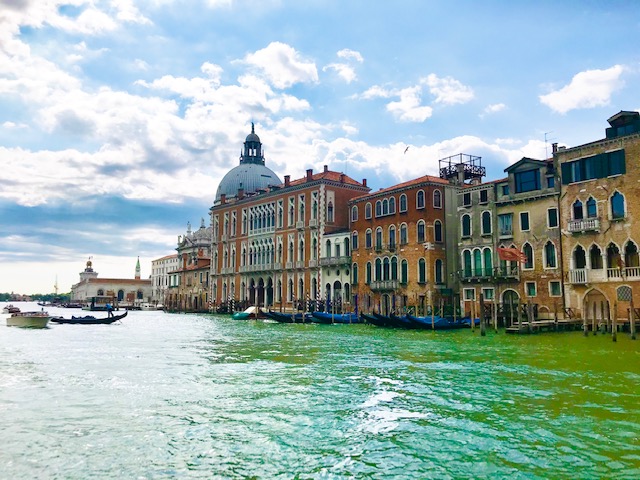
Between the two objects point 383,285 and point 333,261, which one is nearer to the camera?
point 383,285

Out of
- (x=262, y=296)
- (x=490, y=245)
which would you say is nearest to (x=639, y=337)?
(x=490, y=245)

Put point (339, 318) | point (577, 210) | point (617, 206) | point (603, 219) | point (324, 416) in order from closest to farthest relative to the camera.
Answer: point (324, 416) → point (617, 206) → point (603, 219) → point (577, 210) → point (339, 318)

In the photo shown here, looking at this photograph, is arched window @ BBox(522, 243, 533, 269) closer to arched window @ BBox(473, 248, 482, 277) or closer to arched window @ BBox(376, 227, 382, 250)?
arched window @ BBox(473, 248, 482, 277)

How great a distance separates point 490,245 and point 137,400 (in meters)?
24.0

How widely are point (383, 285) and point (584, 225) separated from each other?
13904 mm

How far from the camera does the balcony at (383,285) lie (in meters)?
36.0

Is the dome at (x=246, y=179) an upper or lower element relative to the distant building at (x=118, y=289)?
upper

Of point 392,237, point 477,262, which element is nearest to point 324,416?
point 477,262

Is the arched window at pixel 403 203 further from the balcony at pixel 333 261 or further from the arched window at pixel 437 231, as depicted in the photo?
the balcony at pixel 333 261

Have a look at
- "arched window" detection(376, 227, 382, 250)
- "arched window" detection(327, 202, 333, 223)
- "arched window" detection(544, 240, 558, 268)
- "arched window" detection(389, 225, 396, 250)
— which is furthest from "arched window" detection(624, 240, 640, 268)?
"arched window" detection(327, 202, 333, 223)

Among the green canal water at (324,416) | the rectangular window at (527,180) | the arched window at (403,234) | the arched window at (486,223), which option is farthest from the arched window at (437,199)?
the green canal water at (324,416)

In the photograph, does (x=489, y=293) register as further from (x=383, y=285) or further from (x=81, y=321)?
(x=81, y=321)

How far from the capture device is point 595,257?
2591 centimetres

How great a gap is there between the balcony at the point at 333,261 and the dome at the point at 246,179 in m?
22.8
